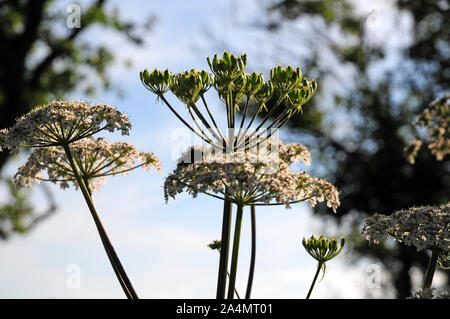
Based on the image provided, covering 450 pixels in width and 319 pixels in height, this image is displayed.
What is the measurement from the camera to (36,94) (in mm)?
19156

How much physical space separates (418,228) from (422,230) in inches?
2.0

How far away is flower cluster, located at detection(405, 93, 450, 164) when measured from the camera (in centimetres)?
279

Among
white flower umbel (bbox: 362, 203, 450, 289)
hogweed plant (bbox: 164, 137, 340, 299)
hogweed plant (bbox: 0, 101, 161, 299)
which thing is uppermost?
hogweed plant (bbox: 0, 101, 161, 299)

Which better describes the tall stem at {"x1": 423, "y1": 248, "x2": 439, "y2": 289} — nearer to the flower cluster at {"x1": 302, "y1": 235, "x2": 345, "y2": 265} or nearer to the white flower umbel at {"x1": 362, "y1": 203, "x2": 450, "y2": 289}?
the white flower umbel at {"x1": 362, "y1": 203, "x2": 450, "y2": 289}

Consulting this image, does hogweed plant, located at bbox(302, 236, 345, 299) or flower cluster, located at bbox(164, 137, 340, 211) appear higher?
flower cluster, located at bbox(164, 137, 340, 211)

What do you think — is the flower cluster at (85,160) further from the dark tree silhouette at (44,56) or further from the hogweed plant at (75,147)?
the dark tree silhouette at (44,56)

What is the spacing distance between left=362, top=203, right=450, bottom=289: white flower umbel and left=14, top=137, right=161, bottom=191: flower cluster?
2158 mm

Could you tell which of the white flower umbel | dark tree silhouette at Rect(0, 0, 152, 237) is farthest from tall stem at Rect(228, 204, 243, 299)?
dark tree silhouette at Rect(0, 0, 152, 237)

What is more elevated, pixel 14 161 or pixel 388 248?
pixel 14 161

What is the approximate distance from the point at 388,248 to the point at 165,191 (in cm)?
2072

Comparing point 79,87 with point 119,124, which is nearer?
point 119,124

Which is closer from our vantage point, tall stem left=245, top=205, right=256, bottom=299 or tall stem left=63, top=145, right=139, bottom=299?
tall stem left=63, top=145, right=139, bottom=299
